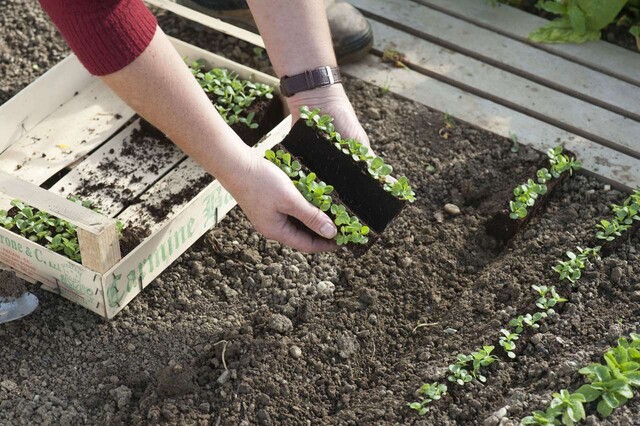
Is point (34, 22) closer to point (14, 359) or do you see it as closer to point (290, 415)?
point (14, 359)

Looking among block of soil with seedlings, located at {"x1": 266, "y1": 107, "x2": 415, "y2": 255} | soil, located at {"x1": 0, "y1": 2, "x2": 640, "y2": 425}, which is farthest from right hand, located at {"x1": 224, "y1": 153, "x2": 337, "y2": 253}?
soil, located at {"x1": 0, "y1": 2, "x2": 640, "y2": 425}

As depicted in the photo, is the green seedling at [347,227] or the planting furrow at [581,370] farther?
the green seedling at [347,227]

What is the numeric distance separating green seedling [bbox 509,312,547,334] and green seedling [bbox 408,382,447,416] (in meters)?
0.32

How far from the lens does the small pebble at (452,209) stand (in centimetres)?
350

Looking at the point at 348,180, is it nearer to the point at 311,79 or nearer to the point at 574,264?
the point at 311,79

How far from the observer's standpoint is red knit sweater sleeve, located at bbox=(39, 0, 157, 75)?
2.52 meters

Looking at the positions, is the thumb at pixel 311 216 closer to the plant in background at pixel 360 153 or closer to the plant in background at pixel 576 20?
the plant in background at pixel 360 153

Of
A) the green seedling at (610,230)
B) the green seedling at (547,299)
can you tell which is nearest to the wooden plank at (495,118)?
the green seedling at (610,230)

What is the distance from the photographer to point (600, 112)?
12.6ft

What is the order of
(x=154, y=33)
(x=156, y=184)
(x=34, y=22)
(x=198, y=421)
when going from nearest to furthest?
1. (x=154, y=33)
2. (x=198, y=421)
3. (x=156, y=184)
4. (x=34, y=22)

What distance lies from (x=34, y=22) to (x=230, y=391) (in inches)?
79.6

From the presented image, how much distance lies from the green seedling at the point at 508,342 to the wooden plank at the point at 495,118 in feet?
2.93

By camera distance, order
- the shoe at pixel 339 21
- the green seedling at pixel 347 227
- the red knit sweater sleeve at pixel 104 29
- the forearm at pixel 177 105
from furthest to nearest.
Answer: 1. the shoe at pixel 339 21
2. the green seedling at pixel 347 227
3. the forearm at pixel 177 105
4. the red knit sweater sleeve at pixel 104 29

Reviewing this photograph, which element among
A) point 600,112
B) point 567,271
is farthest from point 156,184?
point 600,112
